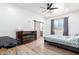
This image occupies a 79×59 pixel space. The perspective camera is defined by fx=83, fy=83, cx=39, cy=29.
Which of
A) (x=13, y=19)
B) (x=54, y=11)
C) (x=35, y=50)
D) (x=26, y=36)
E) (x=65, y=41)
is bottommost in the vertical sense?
(x=35, y=50)

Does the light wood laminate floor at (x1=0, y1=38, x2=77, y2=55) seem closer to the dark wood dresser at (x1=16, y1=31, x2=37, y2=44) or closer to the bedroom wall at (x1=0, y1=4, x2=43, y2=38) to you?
the dark wood dresser at (x1=16, y1=31, x2=37, y2=44)

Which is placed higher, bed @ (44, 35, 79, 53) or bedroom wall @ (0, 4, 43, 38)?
bedroom wall @ (0, 4, 43, 38)

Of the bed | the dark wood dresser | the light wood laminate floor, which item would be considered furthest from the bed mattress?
the dark wood dresser

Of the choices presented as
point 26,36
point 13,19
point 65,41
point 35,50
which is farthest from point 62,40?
point 13,19

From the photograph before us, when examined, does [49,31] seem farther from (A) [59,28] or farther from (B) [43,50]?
(B) [43,50]

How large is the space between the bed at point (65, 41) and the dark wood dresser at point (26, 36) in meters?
0.30

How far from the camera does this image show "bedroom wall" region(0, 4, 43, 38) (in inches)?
69.9

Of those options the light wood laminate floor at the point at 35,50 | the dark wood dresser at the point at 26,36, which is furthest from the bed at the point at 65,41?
the dark wood dresser at the point at 26,36

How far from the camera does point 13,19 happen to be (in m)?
1.83

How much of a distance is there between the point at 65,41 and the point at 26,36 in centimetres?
90

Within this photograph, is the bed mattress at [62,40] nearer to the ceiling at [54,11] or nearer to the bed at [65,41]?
the bed at [65,41]

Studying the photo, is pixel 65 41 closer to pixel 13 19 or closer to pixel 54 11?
pixel 54 11

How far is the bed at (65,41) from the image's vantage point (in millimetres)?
1731

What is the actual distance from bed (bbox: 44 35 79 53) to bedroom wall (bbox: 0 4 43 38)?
552mm
